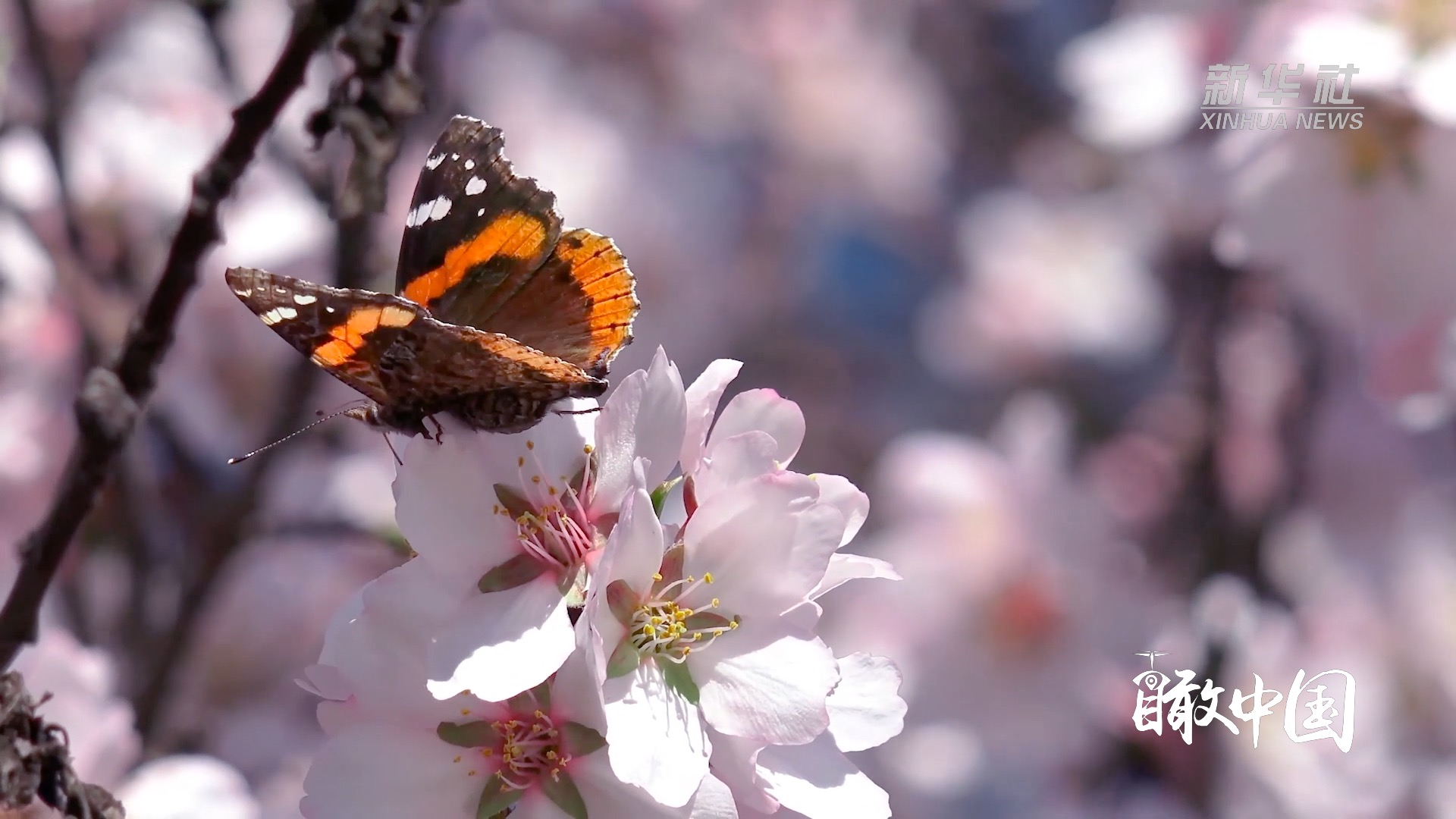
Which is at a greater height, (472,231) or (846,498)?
(472,231)

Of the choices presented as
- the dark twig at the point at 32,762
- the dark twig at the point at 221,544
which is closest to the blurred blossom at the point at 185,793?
the dark twig at the point at 32,762

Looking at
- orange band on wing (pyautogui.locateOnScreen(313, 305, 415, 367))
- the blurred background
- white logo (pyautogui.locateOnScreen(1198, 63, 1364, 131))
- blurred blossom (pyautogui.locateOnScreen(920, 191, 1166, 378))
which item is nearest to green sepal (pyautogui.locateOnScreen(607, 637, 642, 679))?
orange band on wing (pyautogui.locateOnScreen(313, 305, 415, 367))

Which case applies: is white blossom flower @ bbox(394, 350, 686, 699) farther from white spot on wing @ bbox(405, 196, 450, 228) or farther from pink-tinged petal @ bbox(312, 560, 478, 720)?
white spot on wing @ bbox(405, 196, 450, 228)

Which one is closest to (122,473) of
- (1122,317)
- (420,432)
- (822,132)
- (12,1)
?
(12,1)

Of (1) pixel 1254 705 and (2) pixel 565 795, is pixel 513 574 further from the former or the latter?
(1) pixel 1254 705

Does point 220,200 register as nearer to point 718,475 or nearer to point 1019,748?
point 718,475

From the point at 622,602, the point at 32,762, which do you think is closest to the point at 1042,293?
the point at 622,602

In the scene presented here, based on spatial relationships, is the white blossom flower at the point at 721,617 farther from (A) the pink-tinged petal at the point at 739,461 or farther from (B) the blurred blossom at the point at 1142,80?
(B) the blurred blossom at the point at 1142,80
